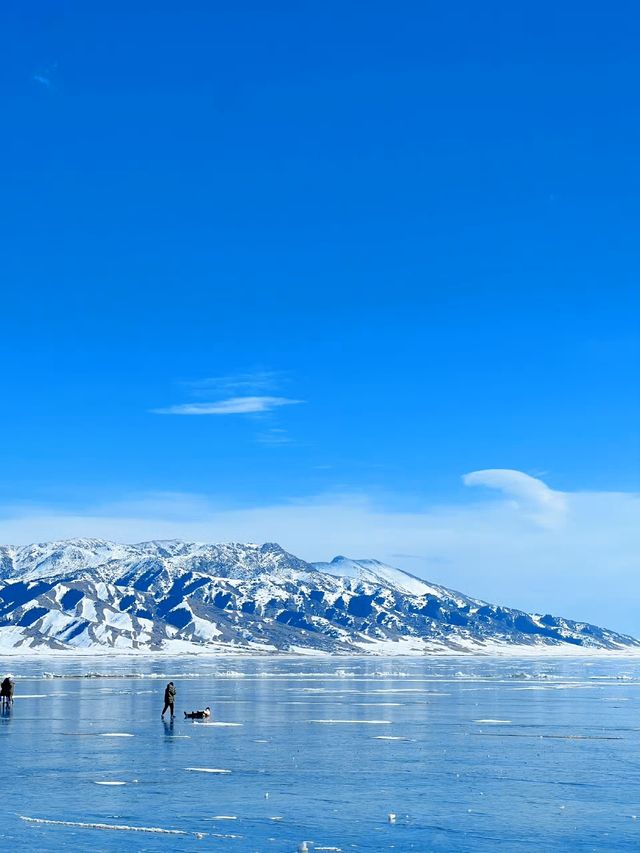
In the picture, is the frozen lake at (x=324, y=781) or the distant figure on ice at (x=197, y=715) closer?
the frozen lake at (x=324, y=781)

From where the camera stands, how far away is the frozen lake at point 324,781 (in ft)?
70.2

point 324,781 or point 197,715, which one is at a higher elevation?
point 324,781

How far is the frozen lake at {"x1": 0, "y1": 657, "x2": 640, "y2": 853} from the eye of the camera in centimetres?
2139

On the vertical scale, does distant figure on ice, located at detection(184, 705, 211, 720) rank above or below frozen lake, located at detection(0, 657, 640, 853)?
below

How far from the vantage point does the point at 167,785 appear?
2814 cm

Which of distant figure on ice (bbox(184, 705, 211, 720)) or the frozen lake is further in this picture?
distant figure on ice (bbox(184, 705, 211, 720))

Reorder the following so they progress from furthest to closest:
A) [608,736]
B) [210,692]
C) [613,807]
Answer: [210,692] < [608,736] < [613,807]

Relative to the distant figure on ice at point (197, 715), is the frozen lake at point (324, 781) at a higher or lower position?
higher

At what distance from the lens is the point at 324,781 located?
2952 cm

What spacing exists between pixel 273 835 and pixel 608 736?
27.4 m

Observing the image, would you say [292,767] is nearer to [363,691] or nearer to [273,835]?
[273,835]

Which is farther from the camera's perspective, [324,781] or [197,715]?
[197,715]

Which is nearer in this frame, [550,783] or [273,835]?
[273,835]

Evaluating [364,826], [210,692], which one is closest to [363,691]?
[210,692]
